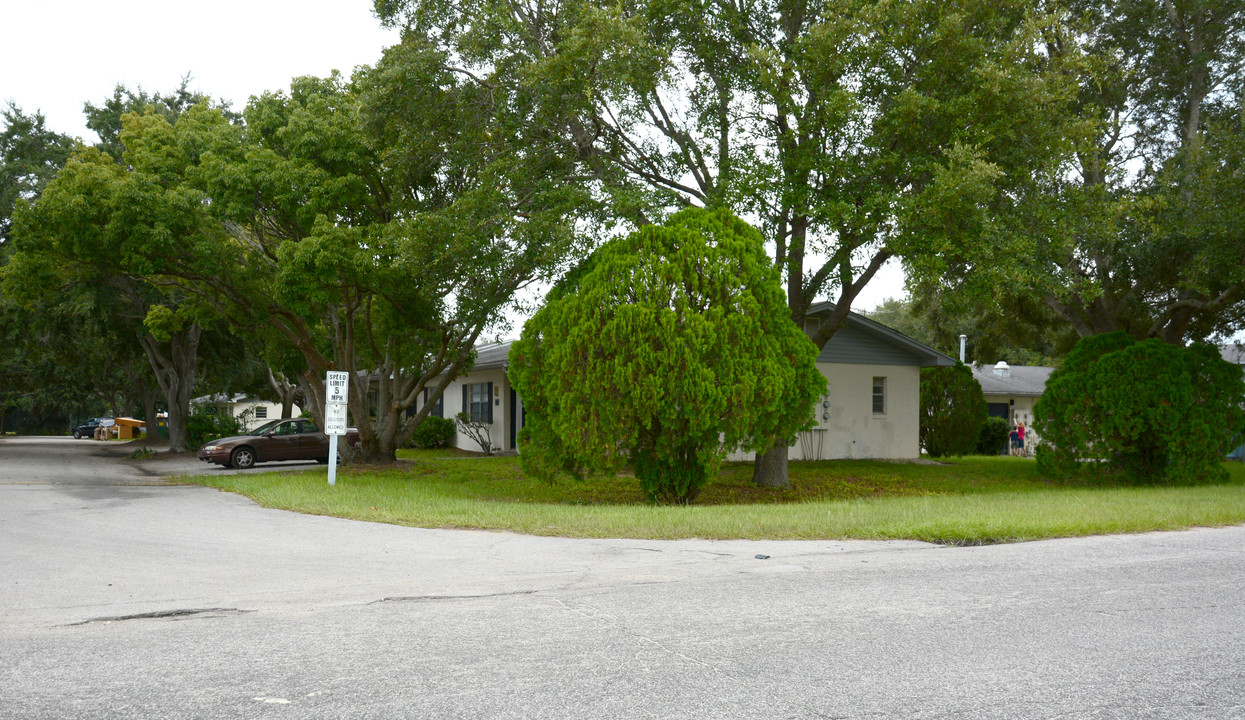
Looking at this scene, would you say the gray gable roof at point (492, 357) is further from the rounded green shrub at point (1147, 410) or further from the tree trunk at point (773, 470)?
the rounded green shrub at point (1147, 410)

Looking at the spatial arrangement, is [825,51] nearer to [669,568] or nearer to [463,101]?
[463,101]

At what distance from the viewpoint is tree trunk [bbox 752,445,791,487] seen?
18.7 m

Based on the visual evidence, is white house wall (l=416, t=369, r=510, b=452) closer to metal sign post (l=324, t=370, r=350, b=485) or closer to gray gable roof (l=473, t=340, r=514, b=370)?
gray gable roof (l=473, t=340, r=514, b=370)

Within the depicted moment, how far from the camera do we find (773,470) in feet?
61.8

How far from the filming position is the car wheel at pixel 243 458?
2419 centimetres

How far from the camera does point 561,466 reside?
48.4 feet

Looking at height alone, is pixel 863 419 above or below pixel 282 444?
above

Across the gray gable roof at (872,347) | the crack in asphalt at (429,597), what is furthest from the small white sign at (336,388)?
the gray gable roof at (872,347)

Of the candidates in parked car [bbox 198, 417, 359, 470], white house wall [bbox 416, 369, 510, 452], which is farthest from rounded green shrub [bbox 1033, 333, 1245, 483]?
parked car [bbox 198, 417, 359, 470]

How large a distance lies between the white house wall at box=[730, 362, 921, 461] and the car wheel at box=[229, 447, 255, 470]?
1477 cm

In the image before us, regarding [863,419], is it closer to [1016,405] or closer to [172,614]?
[1016,405]

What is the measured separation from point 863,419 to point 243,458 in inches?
684

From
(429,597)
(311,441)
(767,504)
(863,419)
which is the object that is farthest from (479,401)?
(429,597)

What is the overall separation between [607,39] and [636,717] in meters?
12.5
